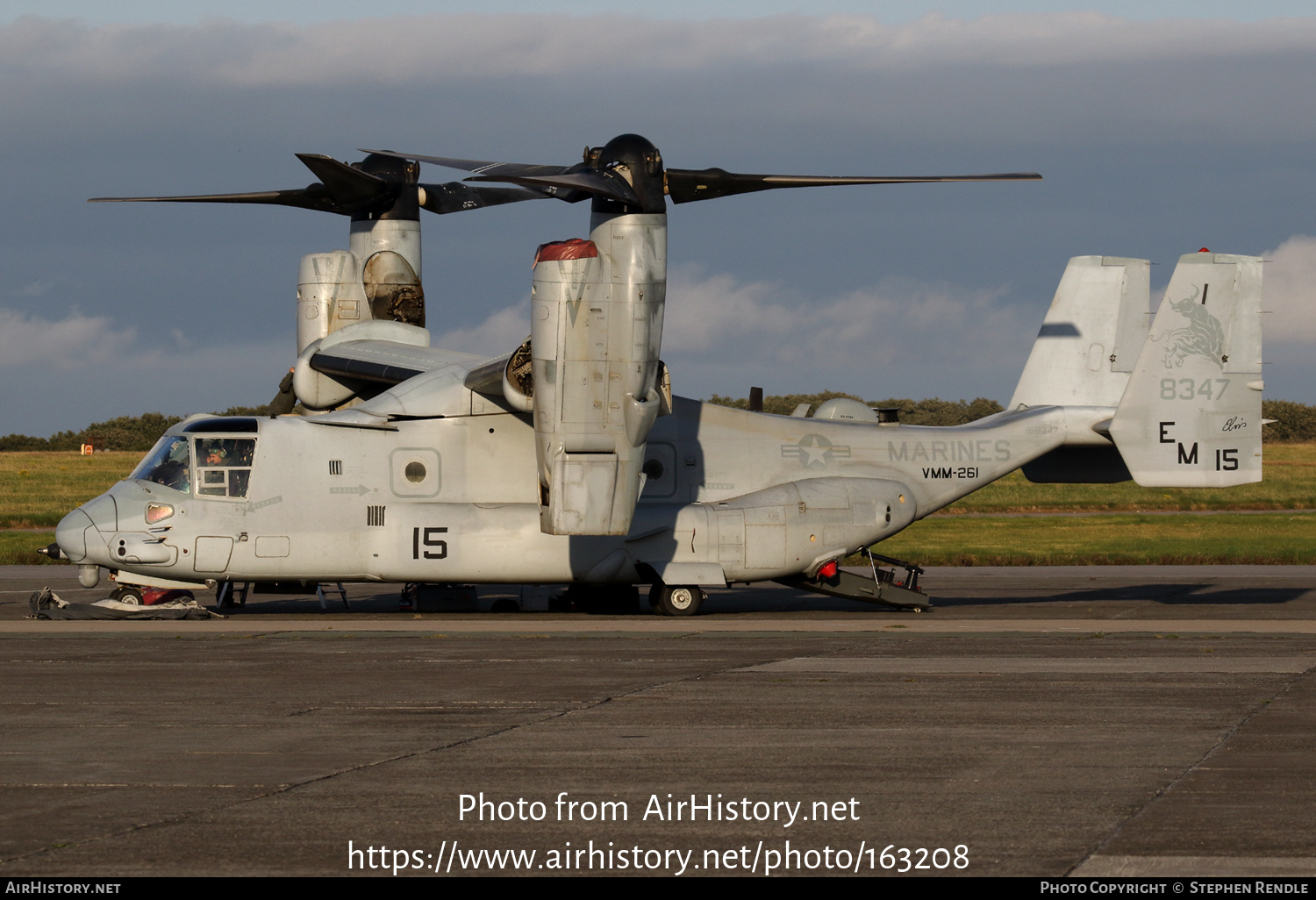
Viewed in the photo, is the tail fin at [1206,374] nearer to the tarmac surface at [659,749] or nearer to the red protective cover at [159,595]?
the tarmac surface at [659,749]

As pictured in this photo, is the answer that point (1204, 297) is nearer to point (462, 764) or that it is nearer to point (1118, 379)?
point (1118, 379)

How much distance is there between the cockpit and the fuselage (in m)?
0.02

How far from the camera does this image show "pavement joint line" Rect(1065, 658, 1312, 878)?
766 cm

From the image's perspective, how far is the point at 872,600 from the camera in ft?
76.4

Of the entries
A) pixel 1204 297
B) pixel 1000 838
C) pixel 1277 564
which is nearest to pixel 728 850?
pixel 1000 838

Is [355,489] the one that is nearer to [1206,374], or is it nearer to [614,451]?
[614,451]

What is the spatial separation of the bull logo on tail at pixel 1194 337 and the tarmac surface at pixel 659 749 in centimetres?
472

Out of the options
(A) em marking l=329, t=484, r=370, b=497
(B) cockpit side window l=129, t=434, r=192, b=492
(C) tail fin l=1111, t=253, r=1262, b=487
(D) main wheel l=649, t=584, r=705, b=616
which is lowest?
(D) main wheel l=649, t=584, r=705, b=616

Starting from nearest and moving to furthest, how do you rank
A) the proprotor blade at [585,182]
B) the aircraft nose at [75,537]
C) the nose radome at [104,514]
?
1. the proprotor blade at [585,182]
2. the aircraft nose at [75,537]
3. the nose radome at [104,514]

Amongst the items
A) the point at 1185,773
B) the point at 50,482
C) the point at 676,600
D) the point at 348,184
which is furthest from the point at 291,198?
the point at 50,482

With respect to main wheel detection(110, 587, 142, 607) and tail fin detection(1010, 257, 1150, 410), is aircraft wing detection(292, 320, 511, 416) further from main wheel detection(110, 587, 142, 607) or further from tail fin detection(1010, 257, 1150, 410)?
tail fin detection(1010, 257, 1150, 410)

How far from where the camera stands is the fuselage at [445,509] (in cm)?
2131

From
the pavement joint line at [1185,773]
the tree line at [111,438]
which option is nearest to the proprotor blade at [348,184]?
the pavement joint line at [1185,773]

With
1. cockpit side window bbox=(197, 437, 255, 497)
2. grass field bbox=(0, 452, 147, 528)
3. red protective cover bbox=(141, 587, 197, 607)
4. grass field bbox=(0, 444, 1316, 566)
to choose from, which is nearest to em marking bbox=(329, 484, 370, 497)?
cockpit side window bbox=(197, 437, 255, 497)
